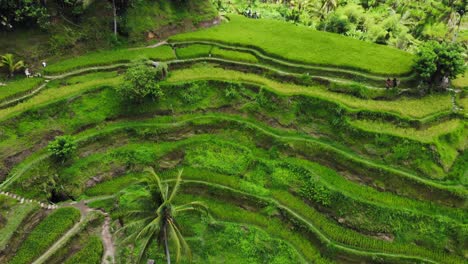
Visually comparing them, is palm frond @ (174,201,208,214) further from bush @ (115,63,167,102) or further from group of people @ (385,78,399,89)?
group of people @ (385,78,399,89)

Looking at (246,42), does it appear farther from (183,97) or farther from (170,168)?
(170,168)

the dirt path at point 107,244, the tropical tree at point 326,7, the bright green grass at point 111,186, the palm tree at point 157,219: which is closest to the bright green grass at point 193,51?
the bright green grass at point 111,186

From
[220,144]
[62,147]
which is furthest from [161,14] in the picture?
[62,147]

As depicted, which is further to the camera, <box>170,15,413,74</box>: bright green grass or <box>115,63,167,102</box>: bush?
<box>170,15,413,74</box>: bright green grass

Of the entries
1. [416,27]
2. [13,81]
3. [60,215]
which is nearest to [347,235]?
[60,215]

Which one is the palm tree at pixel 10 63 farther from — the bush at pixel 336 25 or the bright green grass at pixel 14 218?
the bush at pixel 336 25

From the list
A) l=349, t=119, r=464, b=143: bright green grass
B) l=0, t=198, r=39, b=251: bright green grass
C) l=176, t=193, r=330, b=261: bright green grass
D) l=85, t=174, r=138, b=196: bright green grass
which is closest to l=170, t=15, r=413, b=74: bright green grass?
l=349, t=119, r=464, b=143: bright green grass
